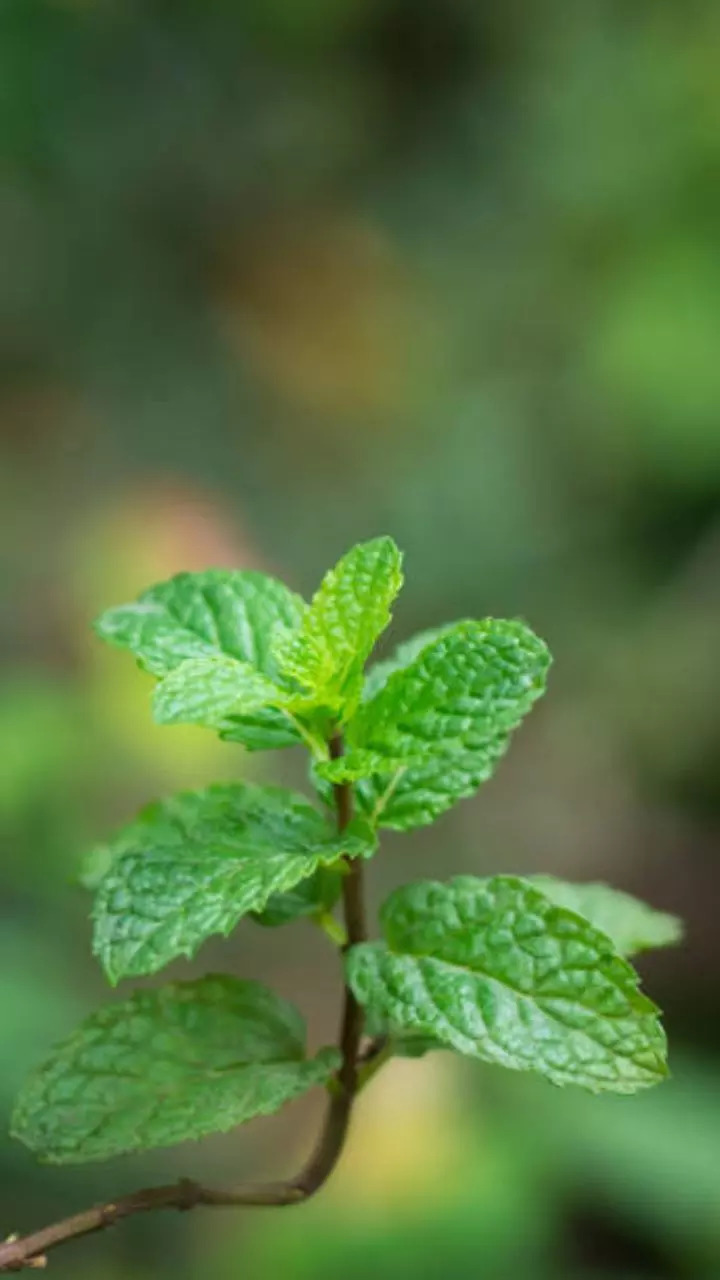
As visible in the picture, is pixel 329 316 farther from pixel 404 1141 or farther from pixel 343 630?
pixel 343 630

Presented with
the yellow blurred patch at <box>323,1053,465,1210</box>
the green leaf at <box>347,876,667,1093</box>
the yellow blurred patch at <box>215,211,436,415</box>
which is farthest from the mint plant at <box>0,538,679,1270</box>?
the yellow blurred patch at <box>215,211,436,415</box>

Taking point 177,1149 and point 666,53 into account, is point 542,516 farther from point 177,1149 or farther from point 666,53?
point 177,1149

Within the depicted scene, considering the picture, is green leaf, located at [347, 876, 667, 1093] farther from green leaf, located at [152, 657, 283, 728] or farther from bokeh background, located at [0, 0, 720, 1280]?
bokeh background, located at [0, 0, 720, 1280]

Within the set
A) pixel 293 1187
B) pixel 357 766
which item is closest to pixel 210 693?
pixel 357 766

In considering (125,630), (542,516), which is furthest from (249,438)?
(125,630)

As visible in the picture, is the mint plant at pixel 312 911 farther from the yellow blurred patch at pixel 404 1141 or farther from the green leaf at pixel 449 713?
the yellow blurred patch at pixel 404 1141

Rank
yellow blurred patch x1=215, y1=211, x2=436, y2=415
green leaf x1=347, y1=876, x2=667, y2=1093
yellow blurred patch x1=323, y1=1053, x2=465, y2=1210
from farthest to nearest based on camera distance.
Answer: yellow blurred patch x1=215, y1=211, x2=436, y2=415
yellow blurred patch x1=323, y1=1053, x2=465, y2=1210
green leaf x1=347, y1=876, x2=667, y2=1093

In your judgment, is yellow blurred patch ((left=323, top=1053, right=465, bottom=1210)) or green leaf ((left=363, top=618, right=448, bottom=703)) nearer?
green leaf ((left=363, top=618, right=448, bottom=703))
